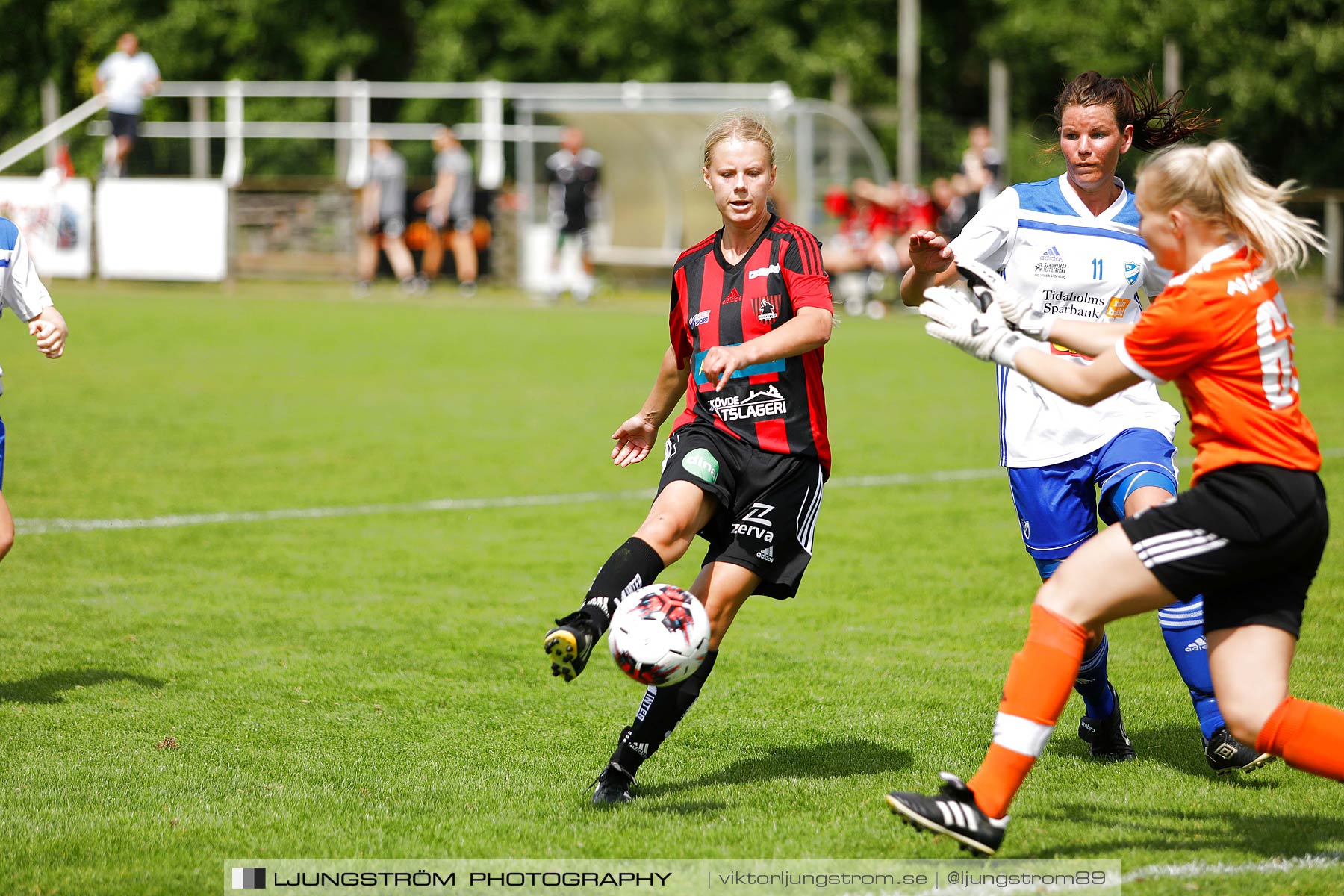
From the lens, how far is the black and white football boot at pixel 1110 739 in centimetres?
493

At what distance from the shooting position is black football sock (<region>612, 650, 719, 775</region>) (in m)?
4.41

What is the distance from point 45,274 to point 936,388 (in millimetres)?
15665

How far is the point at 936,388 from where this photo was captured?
1454 centimetres

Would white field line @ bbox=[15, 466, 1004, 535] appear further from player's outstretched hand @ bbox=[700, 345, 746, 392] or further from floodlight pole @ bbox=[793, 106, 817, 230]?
floodlight pole @ bbox=[793, 106, 817, 230]

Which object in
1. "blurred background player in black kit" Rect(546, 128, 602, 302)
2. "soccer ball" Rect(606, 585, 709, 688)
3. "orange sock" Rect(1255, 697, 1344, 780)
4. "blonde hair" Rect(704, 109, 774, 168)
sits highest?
"blurred background player in black kit" Rect(546, 128, 602, 302)

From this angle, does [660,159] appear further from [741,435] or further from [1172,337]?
[1172,337]

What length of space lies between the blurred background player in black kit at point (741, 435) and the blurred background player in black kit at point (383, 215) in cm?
1965

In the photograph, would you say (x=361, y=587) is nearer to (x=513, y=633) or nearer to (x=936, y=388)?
(x=513, y=633)

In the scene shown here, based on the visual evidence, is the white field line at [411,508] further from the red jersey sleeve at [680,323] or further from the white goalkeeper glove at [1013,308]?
the white goalkeeper glove at [1013,308]

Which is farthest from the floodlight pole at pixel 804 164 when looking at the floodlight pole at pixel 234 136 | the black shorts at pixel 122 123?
the black shorts at pixel 122 123

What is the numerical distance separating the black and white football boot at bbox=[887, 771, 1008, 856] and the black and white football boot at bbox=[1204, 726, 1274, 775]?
4.18 feet

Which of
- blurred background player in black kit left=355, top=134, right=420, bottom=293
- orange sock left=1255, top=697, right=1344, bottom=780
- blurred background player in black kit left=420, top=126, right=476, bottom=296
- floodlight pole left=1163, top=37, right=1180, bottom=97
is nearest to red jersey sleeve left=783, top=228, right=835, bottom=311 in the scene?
orange sock left=1255, top=697, right=1344, bottom=780

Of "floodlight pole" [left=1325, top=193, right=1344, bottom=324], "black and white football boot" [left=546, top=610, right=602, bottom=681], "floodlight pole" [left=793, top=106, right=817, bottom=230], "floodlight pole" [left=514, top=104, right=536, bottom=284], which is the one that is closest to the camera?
"black and white football boot" [left=546, top=610, right=602, bottom=681]

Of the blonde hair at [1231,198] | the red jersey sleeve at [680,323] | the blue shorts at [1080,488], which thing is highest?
the blonde hair at [1231,198]
